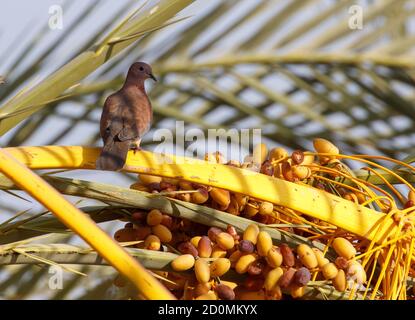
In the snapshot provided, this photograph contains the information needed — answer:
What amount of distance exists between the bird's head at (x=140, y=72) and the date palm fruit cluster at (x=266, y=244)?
1.91 ft

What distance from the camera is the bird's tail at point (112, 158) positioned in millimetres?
1569

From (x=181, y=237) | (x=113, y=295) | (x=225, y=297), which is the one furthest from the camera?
(x=113, y=295)

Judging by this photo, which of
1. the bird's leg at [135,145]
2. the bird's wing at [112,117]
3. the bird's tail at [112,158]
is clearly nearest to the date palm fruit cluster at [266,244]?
the bird's tail at [112,158]

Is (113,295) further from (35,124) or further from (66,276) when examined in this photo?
(35,124)

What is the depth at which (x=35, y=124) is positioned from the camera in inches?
80.0

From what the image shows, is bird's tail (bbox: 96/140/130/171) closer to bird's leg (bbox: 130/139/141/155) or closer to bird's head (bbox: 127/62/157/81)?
bird's leg (bbox: 130/139/141/155)

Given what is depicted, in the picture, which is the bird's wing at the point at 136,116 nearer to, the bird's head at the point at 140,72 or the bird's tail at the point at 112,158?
the bird's head at the point at 140,72

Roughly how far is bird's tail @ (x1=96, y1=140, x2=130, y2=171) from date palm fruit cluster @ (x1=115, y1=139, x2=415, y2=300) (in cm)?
8

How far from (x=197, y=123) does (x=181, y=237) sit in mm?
552

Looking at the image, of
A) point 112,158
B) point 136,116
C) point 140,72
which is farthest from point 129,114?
point 112,158

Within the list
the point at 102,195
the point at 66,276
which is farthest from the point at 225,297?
the point at 66,276

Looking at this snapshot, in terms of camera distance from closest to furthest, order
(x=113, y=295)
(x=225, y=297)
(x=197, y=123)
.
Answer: (x=225, y=297)
(x=113, y=295)
(x=197, y=123)

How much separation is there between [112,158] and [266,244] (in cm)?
31

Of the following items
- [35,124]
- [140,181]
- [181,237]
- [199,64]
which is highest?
[199,64]
